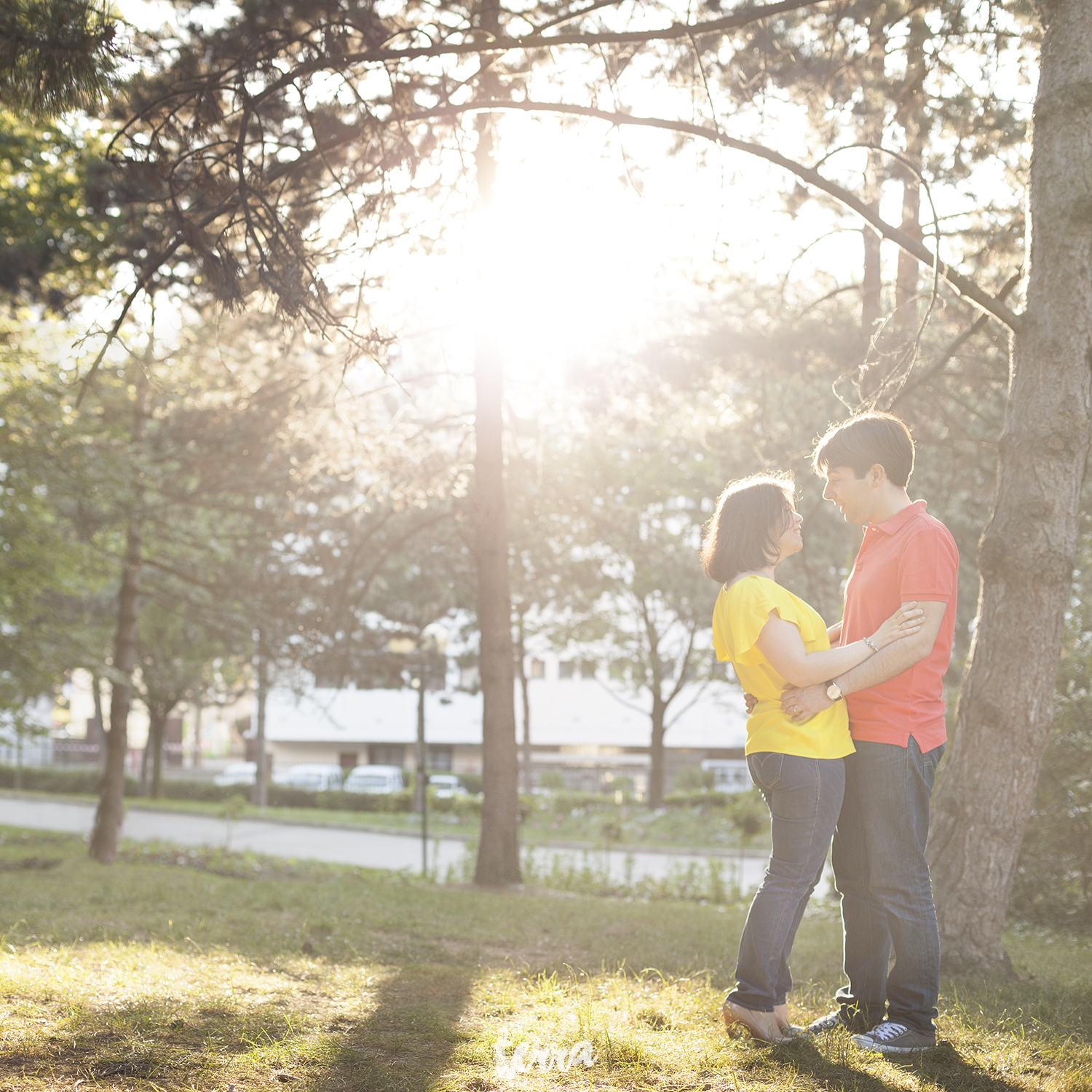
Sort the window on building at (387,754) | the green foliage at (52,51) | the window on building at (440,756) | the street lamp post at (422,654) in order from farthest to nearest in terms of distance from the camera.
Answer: the window on building at (387,754)
the window on building at (440,756)
the street lamp post at (422,654)
the green foliage at (52,51)

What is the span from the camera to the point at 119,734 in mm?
15453

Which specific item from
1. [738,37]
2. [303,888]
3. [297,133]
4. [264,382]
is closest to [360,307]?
[297,133]

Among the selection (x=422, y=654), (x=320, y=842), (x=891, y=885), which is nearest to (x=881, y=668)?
(x=891, y=885)

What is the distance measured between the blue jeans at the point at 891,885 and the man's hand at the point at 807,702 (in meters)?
0.29

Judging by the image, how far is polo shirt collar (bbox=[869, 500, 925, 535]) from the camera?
3.48 m

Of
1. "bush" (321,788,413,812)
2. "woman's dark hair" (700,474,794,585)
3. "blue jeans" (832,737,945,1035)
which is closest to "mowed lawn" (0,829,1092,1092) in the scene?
"blue jeans" (832,737,945,1035)

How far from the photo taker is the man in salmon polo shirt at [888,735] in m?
3.28

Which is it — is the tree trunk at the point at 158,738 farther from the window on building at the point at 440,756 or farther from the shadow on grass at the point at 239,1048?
the shadow on grass at the point at 239,1048

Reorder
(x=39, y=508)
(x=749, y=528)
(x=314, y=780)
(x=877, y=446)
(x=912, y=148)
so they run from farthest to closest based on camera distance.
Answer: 1. (x=314, y=780)
2. (x=39, y=508)
3. (x=912, y=148)
4. (x=877, y=446)
5. (x=749, y=528)

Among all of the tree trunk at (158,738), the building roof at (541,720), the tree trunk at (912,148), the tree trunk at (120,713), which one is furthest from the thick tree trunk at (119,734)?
the building roof at (541,720)

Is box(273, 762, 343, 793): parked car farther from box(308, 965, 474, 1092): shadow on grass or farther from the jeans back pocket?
the jeans back pocket

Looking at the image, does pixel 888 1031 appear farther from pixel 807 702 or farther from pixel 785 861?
pixel 807 702

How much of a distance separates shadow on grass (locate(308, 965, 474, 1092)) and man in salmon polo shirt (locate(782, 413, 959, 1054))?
1.25 m

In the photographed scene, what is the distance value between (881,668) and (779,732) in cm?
38
